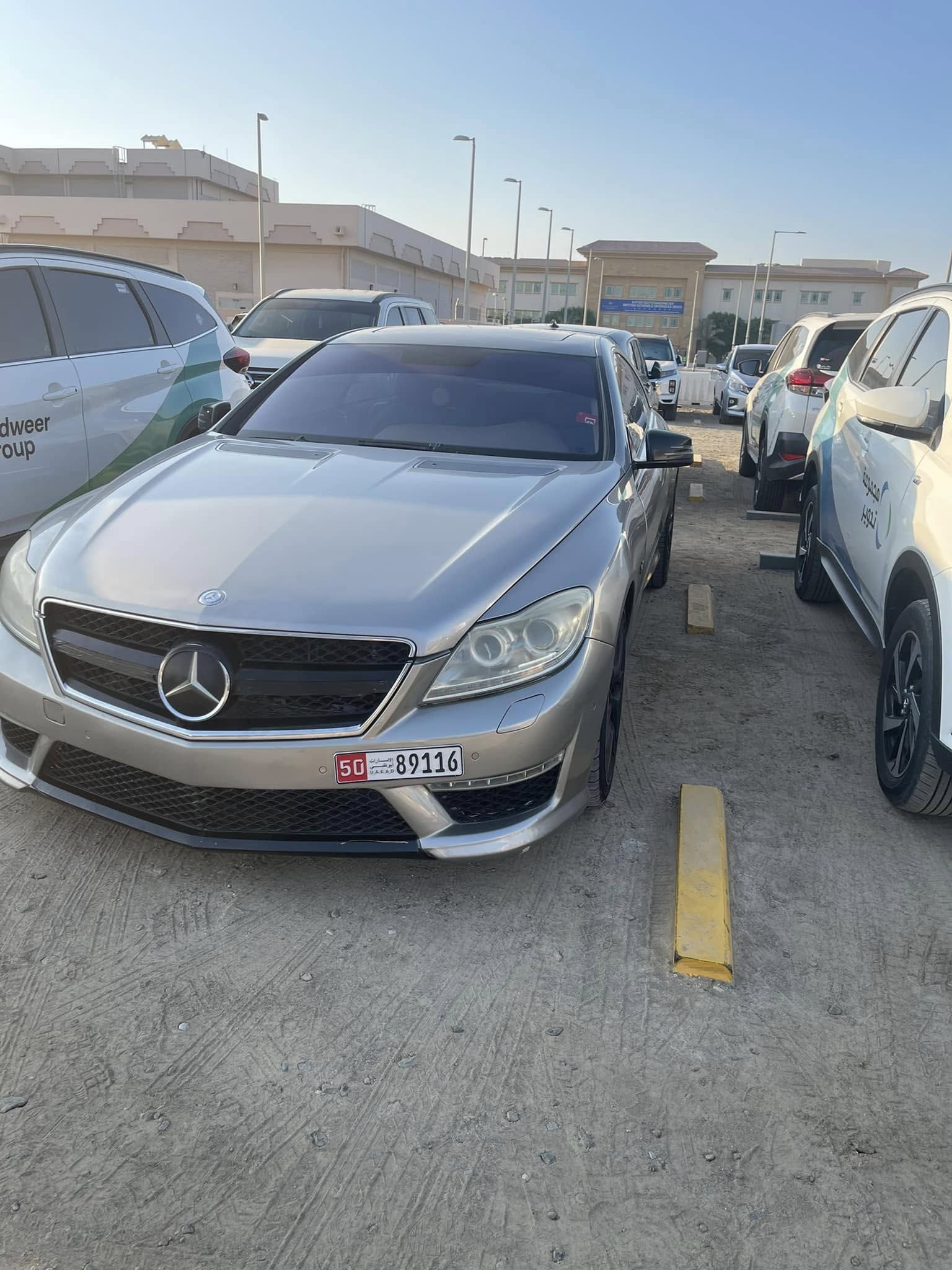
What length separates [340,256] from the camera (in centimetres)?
4797

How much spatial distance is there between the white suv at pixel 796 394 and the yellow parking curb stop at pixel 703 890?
556 centimetres

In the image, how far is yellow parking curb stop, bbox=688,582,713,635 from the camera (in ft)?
19.3

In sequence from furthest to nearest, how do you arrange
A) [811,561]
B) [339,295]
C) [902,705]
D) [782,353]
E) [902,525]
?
1. [339,295]
2. [782,353]
3. [811,561]
4. [902,525]
5. [902,705]

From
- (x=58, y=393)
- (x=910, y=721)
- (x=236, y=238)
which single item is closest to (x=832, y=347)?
(x=910, y=721)

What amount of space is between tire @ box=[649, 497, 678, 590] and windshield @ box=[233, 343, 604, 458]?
1.99 meters

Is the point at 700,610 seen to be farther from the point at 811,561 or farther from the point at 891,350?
the point at 891,350

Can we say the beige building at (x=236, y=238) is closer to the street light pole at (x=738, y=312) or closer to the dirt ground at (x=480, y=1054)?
the street light pole at (x=738, y=312)

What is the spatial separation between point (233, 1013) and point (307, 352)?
3.19 metres

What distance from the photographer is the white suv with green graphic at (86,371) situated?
5.20m

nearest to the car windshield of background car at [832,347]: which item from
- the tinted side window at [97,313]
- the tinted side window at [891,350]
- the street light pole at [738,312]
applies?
the tinted side window at [891,350]

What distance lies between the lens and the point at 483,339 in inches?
185

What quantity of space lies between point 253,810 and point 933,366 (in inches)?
128

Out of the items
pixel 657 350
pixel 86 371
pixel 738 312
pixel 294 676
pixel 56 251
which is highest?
pixel 738 312

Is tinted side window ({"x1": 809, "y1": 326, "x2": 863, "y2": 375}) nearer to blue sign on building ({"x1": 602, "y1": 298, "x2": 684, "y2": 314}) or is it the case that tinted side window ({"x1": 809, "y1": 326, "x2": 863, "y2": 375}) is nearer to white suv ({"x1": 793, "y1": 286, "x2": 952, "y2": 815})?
white suv ({"x1": 793, "y1": 286, "x2": 952, "y2": 815})
